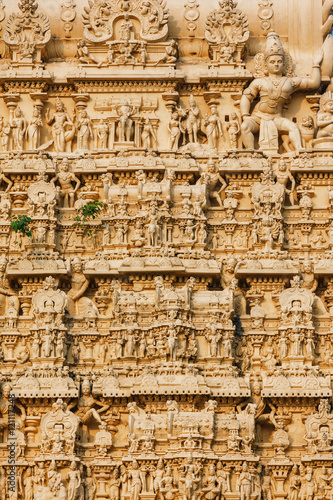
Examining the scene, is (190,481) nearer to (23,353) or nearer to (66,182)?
(23,353)

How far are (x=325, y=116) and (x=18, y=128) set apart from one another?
812 centimetres

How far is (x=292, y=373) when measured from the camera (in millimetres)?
46188

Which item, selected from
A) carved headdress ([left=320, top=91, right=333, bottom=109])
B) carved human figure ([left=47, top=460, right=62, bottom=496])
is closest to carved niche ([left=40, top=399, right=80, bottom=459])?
carved human figure ([left=47, top=460, right=62, bottom=496])

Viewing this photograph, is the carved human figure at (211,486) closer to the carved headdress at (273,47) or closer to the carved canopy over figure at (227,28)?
the carved headdress at (273,47)

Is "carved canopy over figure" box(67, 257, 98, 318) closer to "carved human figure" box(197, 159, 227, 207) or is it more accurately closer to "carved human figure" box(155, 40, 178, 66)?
"carved human figure" box(197, 159, 227, 207)

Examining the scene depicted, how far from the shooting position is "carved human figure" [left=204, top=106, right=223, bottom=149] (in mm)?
51219

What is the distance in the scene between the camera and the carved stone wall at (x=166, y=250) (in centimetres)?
4516

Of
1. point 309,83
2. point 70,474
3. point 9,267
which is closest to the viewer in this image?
point 70,474

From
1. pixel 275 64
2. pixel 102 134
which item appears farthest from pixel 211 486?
pixel 275 64

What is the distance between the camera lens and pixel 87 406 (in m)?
45.9

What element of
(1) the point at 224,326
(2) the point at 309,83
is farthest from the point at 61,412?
(2) the point at 309,83

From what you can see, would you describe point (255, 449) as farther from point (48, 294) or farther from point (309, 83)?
point (309, 83)

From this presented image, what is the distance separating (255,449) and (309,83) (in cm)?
1096

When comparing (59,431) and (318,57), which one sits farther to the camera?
(318,57)
